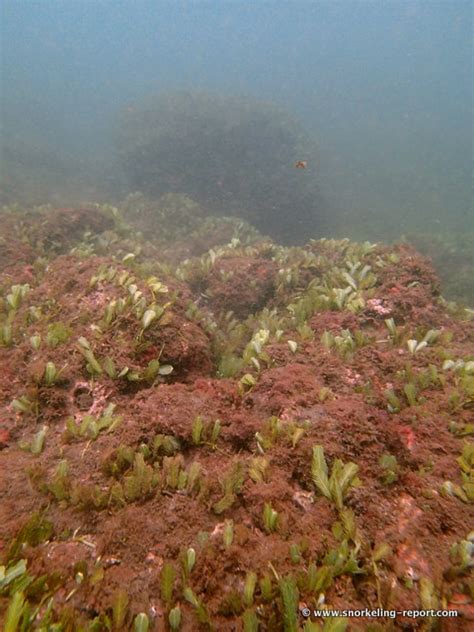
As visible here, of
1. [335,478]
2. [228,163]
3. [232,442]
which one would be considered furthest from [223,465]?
[228,163]

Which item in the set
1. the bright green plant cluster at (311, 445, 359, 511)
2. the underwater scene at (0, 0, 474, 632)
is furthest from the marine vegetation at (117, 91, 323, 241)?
the bright green plant cluster at (311, 445, 359, 511)

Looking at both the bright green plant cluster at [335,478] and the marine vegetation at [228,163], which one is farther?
the marine vegetation at [228,163]

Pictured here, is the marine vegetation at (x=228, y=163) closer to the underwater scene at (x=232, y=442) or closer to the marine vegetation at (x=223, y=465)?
the underwater scene at (x=232, y=442)

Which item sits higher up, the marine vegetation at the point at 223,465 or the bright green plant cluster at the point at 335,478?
the bright green plant cluster at the point at 335,478

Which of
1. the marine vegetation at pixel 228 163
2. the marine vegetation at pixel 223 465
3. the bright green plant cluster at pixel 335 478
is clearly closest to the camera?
the marine vegetation at pixel 223 465

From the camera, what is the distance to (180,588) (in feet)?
6.79

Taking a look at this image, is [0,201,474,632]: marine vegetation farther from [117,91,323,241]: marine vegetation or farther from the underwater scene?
[117,91,323,241]: marine vegetation

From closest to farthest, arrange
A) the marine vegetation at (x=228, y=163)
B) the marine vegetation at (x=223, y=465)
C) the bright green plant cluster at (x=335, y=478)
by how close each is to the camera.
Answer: the marine vegetation at (x=223, y=465) → the bright green plant cluster at (x=335, y=478) → the marine vegetation at (x=228, y=163)

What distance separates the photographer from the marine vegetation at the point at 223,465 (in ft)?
6.59

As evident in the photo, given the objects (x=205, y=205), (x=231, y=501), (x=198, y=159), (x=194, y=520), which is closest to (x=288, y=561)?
(x=231, y=501)

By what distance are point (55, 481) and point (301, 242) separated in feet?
63.6

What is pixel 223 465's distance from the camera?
2.88m

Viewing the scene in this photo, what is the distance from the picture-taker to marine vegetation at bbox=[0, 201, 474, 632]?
2.01m

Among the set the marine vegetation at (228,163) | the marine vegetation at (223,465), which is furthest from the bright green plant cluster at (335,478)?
the marine vegetation at (228,163)
